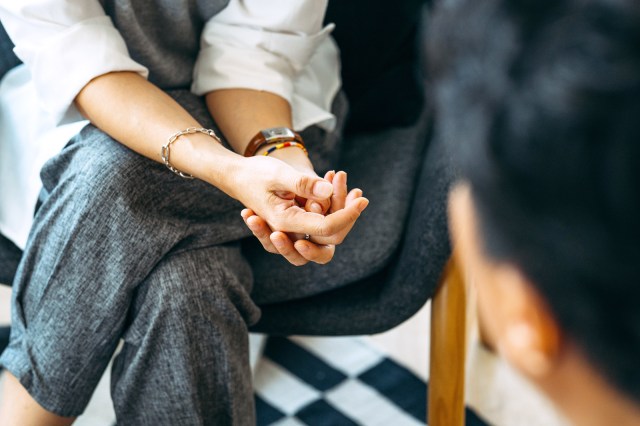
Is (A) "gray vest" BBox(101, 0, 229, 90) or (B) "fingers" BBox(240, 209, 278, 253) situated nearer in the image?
(B) "fingers" BBox(240, 209, 278, 253)

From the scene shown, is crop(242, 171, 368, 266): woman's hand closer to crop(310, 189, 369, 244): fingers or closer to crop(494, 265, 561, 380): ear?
crop(310, 189, 369, 244): fingers

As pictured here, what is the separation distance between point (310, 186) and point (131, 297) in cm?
24

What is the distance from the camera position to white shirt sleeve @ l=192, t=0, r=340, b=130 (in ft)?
3.38

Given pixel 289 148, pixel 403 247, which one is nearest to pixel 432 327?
pixel 403 247

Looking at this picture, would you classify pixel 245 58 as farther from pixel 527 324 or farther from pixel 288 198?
pixel 527 324

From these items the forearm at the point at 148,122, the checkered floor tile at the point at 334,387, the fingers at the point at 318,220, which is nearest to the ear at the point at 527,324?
the fingers at the point at 318,220

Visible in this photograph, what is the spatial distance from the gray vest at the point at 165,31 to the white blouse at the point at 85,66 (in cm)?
2

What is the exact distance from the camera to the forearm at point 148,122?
888 mm

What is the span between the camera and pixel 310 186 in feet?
2.74

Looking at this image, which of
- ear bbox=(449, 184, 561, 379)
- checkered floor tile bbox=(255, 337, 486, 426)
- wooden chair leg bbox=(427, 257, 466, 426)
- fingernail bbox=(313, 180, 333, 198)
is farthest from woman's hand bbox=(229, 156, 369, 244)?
checkered floor tile bbox=(255, 337, 486, 426)

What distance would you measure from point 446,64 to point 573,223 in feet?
0.36

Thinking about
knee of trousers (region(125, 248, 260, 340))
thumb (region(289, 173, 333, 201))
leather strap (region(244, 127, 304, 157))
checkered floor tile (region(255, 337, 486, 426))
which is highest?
thumb (region(289, 173, 333, 201))

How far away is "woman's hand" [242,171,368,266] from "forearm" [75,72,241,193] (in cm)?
6

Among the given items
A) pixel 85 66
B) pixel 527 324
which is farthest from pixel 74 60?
pixel 527 324
